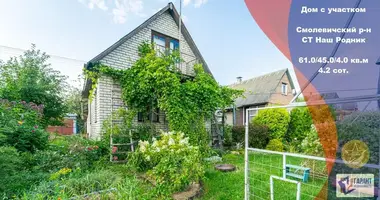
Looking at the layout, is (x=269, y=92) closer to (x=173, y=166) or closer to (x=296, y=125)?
(x=296, y=125)

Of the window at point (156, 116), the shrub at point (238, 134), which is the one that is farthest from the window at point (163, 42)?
the shrub at point (238, 134)

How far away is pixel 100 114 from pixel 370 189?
641 cm

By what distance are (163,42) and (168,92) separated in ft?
10.8

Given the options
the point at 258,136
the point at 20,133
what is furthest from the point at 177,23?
the point at 20,133

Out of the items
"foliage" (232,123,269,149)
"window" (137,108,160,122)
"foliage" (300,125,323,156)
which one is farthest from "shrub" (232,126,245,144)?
"foliage" (300,125,323,156)

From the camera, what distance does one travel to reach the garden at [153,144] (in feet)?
9.96

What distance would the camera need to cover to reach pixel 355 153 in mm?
2527

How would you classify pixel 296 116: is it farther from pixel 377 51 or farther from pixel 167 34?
pixel 377 51

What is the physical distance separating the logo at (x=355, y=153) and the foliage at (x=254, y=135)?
6438mm

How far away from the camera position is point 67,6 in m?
6.89

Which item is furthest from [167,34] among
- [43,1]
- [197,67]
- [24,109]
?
[24,109]

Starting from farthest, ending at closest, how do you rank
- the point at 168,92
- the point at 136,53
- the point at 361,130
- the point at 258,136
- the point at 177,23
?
the point at 258,136, the point at 177,23, the point at 136,53, the point at 168,92, the point at 361,130

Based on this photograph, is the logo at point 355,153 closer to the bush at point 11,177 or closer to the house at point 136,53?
the bush at point 11,177

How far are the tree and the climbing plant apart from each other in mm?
6227
